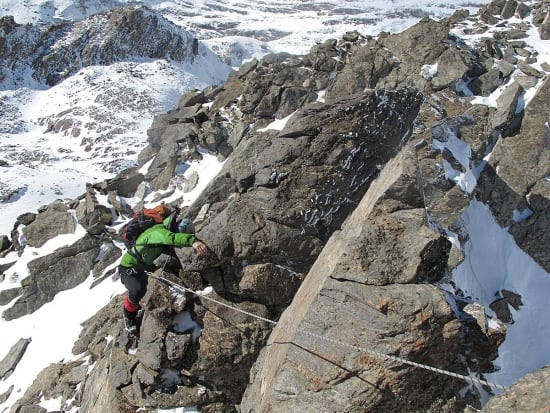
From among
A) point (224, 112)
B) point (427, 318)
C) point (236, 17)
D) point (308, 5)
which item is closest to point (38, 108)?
point (224, 112)

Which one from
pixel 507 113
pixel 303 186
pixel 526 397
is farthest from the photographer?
pixel 507 113

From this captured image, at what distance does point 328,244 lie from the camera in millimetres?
7539

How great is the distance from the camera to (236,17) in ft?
331

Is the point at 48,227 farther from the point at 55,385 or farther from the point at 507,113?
the point at 507,113

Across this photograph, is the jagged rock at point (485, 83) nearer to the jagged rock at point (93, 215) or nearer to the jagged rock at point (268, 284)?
the jagged rock at point (268, 284)

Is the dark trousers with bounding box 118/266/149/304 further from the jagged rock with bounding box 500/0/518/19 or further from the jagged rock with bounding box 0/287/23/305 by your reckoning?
the jagged rock with bounding box 500/0/518/19

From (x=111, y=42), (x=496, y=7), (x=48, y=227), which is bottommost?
(x=48, y=227)

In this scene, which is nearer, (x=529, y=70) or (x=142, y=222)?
(x=142, y=222)

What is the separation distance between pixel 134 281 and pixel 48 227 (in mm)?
11647

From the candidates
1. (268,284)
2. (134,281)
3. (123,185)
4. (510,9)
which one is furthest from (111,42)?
(268,284)

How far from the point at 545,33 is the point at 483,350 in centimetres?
2295

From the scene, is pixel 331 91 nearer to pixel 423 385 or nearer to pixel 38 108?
pixel 423 385

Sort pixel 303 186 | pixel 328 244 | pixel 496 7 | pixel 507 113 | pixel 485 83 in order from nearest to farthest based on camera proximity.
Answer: pixel 328 244 < pixel 303 186 < pixel 507 113 < pixel 485 83 < pixel 496 7

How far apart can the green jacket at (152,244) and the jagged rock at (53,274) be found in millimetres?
8742
